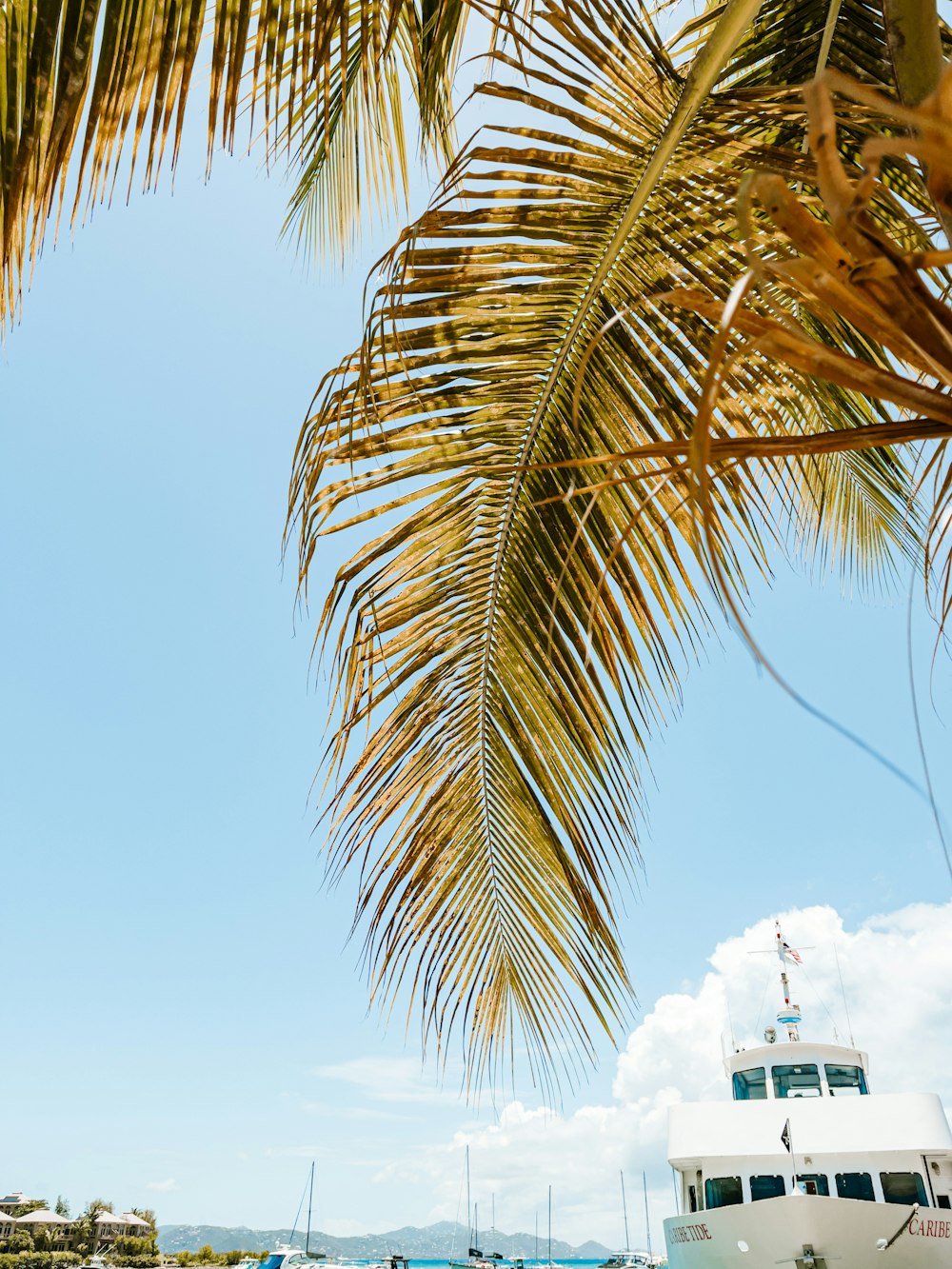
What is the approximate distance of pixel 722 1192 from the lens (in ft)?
40.6

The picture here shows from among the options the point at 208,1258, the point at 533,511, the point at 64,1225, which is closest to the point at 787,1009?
the point at 533,511

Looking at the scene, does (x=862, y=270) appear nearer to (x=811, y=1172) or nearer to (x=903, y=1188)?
(x=811, y=1172)

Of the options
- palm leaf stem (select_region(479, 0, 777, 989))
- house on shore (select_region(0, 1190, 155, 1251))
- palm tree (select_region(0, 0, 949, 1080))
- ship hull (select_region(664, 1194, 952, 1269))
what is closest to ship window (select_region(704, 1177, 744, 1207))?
ship hull (select_region(664, 1194, 952, 1269))

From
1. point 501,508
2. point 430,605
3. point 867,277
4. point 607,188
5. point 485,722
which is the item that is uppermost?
point 607,188

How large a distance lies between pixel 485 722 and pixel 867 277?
1.95m

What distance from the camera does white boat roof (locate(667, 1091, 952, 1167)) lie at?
11836 millimetres

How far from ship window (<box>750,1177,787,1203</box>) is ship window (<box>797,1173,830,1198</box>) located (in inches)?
11.0

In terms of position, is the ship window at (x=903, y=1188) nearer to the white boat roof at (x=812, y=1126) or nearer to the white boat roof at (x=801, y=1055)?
the white boat roof at (x=812, y=1126)

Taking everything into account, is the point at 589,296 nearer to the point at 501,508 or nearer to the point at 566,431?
the point at 566,431

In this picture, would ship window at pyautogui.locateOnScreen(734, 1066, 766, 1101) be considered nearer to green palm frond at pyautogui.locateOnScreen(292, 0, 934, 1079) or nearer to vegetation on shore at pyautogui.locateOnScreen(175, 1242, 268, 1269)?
green palm frond at pyautogui.locateOnScreen(292, 0, 934, 1079)

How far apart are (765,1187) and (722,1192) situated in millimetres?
606

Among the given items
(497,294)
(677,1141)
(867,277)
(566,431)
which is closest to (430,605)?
(566,431)

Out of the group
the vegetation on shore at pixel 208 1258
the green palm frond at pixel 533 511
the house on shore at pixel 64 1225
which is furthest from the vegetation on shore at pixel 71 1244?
the green palm frond at pixel 533 511

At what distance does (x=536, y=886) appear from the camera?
257 centimetres
